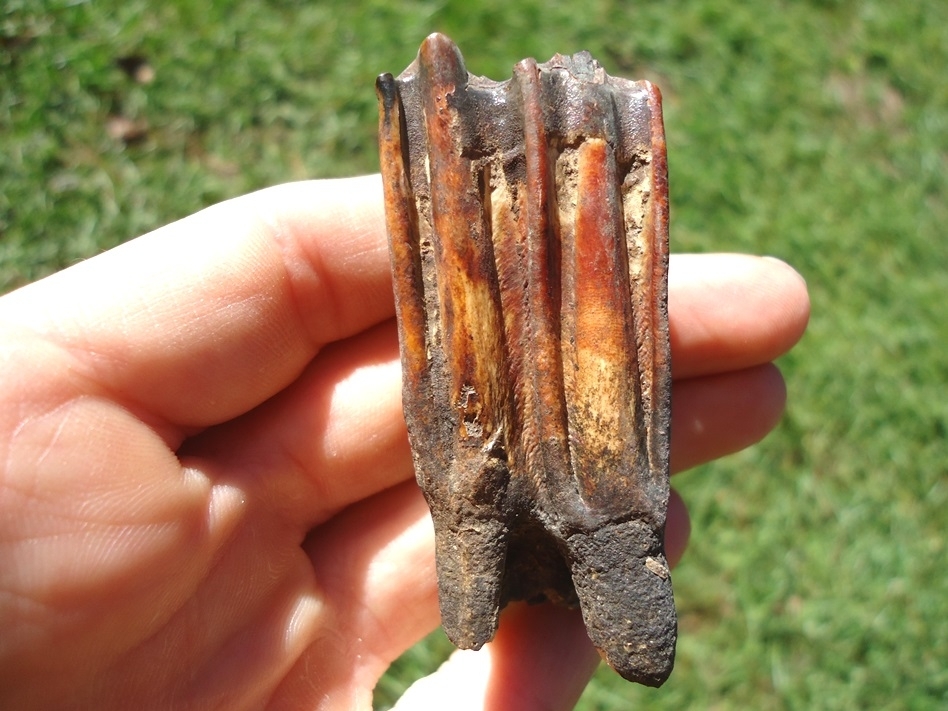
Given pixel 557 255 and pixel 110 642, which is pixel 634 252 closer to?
pixel 557 255

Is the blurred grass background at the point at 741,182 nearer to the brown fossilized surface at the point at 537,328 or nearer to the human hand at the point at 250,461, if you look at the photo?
the human hand at the point at 250,461

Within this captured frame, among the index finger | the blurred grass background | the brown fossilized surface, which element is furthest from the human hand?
the blurred grass background

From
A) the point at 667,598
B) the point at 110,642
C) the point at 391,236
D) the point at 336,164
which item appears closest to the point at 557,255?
the point at 391,236

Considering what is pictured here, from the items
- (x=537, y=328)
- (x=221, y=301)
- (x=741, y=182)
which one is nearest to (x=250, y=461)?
(x=221, y=301)

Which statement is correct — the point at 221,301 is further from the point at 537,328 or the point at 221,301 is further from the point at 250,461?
→ the point at 537,328

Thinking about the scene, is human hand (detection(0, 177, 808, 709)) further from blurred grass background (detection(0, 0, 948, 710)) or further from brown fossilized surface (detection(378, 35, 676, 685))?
blurred grass background (detection(0, 0, 948, 710))

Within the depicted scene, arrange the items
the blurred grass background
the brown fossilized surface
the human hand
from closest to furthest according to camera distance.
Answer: the brown fossilized surface, the human hand, the blurred grass background
